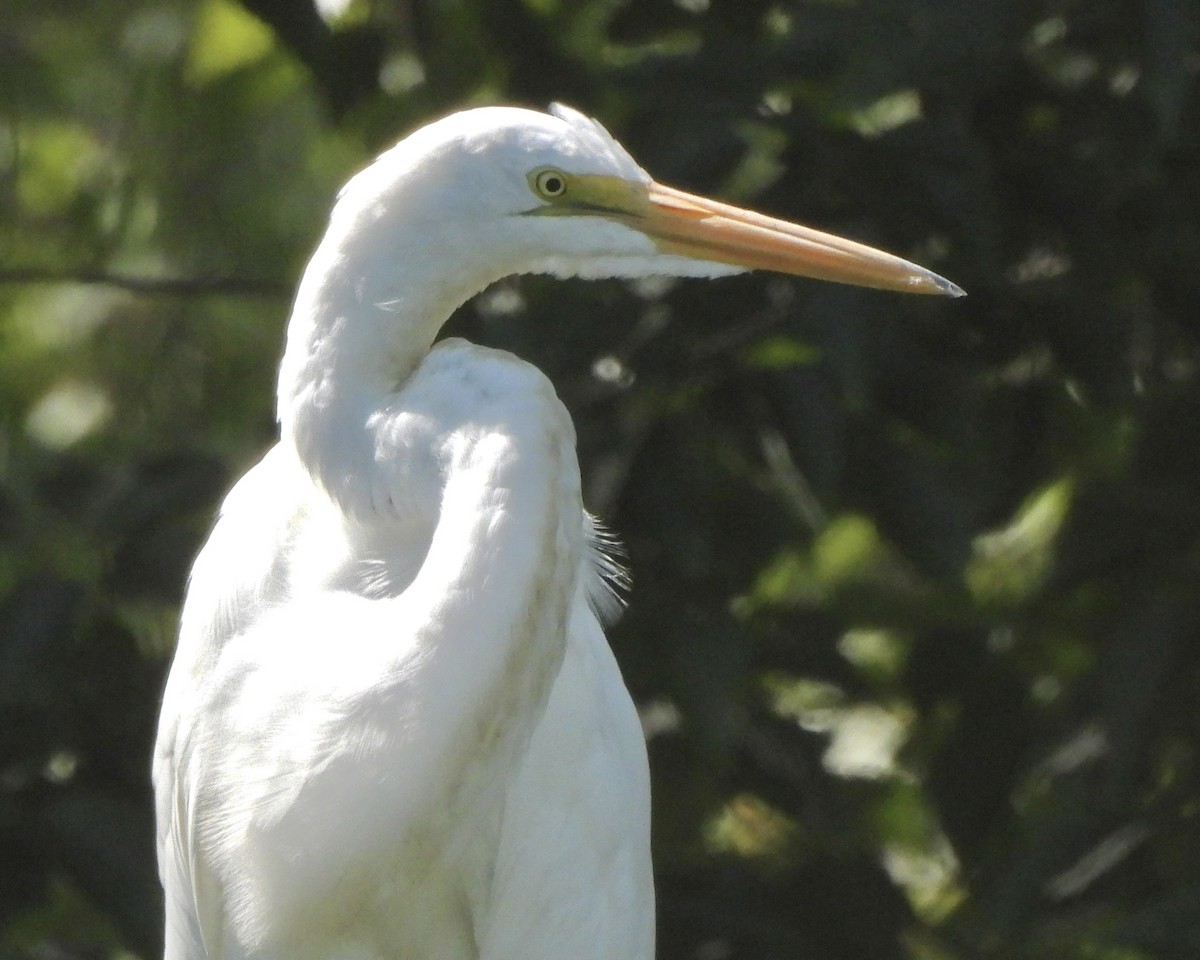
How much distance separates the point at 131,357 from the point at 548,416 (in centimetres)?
198

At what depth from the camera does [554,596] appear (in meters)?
1.35

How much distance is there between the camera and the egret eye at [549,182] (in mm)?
1406

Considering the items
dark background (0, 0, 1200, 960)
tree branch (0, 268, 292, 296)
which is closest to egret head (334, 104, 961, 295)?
dark background (0, 0, 1200, 960)

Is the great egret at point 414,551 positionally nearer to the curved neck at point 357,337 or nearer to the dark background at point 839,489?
the curved neck at point 357,337

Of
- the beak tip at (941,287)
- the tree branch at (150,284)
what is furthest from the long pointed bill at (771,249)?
the tree branch at (150,284)

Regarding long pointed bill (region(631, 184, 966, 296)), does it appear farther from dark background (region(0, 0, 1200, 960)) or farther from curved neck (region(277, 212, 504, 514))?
dark background (region(0, 0, 1200, 960))

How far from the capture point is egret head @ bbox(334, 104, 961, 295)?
54.9 inches

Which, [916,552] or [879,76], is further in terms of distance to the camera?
[916,552]

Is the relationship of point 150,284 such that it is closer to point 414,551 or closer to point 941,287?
point 414,551

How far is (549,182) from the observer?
4.64ft

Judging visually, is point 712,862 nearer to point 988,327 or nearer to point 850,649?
point 850,649

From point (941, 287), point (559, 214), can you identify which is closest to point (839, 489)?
point (941, 287)

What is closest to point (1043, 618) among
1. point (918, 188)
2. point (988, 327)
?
point (988, 327)

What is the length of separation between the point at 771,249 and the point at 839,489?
2.00ft
